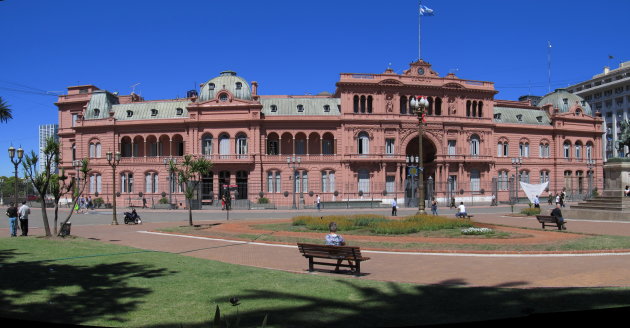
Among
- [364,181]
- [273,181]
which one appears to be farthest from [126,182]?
[364,181]

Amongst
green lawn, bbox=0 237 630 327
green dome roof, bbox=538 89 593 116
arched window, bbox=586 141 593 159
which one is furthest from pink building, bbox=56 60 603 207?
green lawn, bbox=0 237 630 327

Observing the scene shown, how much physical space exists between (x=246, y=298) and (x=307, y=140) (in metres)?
47.2

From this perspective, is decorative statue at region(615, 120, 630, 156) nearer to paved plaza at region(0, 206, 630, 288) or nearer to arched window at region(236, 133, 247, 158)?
paved plaza at region(0, 206, 630, 288)

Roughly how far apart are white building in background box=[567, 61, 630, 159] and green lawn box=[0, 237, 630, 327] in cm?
9508

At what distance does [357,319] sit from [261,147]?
48.6 metres

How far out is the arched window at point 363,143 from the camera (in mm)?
55000

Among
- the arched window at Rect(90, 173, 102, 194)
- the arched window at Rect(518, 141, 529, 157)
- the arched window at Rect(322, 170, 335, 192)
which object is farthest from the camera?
the arched window at Rect(518, 141, 529, 157)

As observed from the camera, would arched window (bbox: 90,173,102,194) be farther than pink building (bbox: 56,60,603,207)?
Yes

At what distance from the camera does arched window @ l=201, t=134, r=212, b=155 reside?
177 ft

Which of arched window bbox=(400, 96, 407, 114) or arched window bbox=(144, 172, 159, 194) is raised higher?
arched window bbox=(400, 96, 407, 114)

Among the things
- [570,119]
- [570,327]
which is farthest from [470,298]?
[570,119]

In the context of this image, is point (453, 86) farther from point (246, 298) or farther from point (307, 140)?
point (246, 298)

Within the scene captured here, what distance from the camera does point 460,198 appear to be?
5525cm

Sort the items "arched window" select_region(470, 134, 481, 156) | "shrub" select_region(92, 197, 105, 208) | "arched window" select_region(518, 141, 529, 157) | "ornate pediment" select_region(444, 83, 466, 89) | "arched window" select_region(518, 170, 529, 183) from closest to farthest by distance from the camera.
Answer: "shrub" select_region(92, 197, 105, 208), "ornate pediment" select_region(444, 83, 466, 89), "arched window" select_region(470, 134, 481, 156), "arched window" select_region(518, 170, 529, 183), "arched window" select_region(518, 141, 529, 157)
